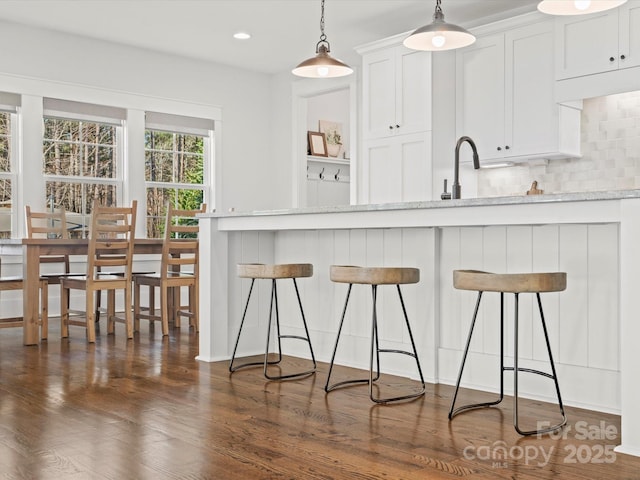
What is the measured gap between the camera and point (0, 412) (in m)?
3.02

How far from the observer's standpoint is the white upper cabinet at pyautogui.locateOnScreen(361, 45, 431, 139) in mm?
6090

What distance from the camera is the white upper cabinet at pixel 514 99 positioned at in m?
5.44

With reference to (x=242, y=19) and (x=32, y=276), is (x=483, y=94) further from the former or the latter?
(x=32, y=276)

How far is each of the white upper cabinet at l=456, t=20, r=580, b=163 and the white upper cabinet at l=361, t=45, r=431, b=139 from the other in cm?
33

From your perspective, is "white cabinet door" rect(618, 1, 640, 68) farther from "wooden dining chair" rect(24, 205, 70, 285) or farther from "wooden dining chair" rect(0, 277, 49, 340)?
"wooden dining chair" rect(24, 205, 70, 285)

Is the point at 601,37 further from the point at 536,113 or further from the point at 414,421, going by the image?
the point at 414,421

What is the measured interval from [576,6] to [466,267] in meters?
1.36

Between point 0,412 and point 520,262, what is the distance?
248 cm

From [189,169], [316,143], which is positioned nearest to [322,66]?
[189,169]

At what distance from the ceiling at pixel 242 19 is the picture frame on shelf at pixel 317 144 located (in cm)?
131

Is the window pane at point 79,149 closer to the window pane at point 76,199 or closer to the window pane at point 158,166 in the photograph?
the window pane at point 76,199

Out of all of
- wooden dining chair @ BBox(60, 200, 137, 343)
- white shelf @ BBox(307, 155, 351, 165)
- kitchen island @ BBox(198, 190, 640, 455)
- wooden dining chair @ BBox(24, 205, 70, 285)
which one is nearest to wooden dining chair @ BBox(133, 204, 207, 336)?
wooden dining chair @ BBox(60, 200, 137, 343)

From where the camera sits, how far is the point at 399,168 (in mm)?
6273

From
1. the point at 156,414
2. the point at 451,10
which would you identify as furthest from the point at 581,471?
the point at 451,10
